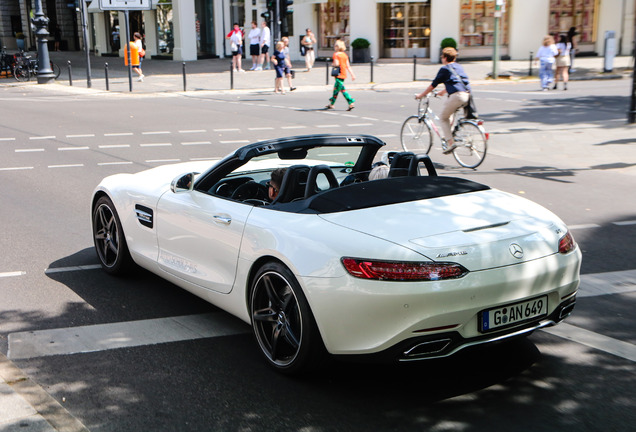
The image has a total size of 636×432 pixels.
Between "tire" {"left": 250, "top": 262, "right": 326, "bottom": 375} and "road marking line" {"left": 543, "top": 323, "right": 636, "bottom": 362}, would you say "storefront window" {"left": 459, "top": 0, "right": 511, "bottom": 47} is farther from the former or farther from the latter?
"tire" {"left": 250, "top": 262, "right": 326, "bottom": 375}

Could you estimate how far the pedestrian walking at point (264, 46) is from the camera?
1378 inches

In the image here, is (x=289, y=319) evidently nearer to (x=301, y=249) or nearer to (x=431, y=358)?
(x=301, y=249)

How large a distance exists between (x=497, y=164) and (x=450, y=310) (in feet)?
30.4

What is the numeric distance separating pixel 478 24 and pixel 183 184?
3608 centimetres

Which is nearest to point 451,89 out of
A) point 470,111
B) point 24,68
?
point 470,111

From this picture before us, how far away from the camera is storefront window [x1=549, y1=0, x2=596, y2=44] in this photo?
130 feet

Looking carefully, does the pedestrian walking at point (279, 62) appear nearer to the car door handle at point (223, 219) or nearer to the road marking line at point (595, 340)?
the car door handle at point (223, 219)

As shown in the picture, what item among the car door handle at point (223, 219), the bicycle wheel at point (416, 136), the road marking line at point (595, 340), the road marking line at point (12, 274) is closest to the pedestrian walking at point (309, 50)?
the bicycle wheel at point (416, 136)

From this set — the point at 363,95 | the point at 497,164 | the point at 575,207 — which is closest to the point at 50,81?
the point at 363,95

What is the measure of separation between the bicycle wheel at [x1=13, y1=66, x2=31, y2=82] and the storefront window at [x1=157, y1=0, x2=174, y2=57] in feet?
38.7

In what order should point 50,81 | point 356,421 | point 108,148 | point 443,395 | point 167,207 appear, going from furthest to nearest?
point 50,81 → point 108,148 → point 167,207 → point 443,395 → point 356,421

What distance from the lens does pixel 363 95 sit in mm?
25625

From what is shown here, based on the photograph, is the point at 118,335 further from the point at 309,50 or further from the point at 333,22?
the point at 333,22

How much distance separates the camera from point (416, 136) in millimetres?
13945
